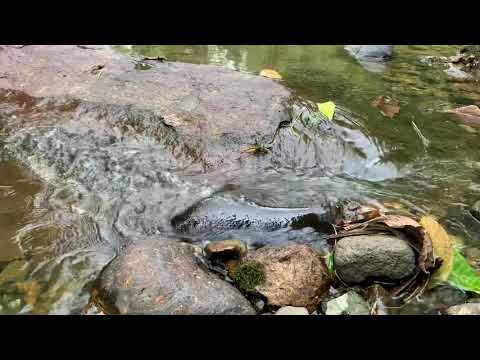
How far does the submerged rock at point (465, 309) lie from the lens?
286 centimetres

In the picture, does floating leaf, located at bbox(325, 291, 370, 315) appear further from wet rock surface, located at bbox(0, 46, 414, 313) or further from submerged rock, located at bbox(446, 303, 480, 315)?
submerged rock, located at bbox(446, 303, 480, 315)

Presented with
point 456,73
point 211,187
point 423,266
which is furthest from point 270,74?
point 423,266

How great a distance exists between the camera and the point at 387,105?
6.43 meters

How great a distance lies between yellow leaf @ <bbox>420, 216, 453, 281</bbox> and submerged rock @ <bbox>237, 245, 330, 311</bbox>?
0.86 m

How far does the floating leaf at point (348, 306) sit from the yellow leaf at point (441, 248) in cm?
64

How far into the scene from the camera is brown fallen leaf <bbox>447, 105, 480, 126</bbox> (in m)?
6.04

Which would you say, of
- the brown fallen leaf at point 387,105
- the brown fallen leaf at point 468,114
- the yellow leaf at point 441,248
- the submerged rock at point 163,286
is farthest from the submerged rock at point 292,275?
the brown fallen leaf at point 468,114

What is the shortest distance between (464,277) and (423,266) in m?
0.31

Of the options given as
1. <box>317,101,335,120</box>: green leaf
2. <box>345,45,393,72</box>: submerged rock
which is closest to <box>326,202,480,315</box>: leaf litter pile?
<box>317,101,335,120</box>: green leaf

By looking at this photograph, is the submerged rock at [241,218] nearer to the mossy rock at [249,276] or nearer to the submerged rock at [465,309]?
the mossy rock at [249,276]

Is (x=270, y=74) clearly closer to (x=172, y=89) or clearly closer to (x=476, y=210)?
(x=172, y=89)

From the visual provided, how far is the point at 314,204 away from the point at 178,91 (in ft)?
9.28

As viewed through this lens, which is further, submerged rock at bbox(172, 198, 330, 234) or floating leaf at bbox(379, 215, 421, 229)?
submerged rock at bbox(172, 198, 330, 234)

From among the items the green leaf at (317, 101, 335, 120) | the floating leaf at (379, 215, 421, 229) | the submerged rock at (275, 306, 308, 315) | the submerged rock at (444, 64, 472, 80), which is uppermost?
the submerged rock at (444, 64, 472, 80)
